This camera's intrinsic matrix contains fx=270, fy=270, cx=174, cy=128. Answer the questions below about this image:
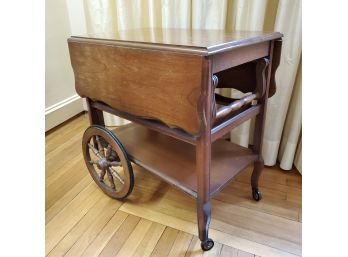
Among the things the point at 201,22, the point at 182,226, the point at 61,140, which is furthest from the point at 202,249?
the point at 61,140

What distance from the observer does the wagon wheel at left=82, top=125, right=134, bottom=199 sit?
1.11 meters

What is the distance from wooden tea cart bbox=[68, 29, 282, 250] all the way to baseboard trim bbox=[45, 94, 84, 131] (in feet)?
2.48

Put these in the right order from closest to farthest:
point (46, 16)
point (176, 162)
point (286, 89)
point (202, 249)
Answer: point (202, 249) < point (176, 162) < point (286, 89) < point (46, 16)

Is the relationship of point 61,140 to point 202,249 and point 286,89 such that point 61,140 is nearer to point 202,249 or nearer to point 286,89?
point 202,249

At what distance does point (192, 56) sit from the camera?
0.70m

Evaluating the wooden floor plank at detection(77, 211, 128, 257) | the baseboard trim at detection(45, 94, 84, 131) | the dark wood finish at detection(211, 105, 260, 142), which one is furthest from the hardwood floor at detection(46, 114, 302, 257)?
the baseboard trim at detection(45, 94, 84, 131)

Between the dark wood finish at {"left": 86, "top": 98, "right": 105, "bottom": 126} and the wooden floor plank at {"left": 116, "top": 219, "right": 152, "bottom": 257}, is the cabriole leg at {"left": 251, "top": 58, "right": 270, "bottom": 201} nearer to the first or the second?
the wooden floor plank at {"left": 116, "top": 219, "right": 152, "bottom": 257}

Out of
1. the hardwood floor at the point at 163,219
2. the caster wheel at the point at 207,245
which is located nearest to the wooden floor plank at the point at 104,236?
the hardwood floor at the point at 163,219

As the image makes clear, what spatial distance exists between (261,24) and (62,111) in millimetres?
1486

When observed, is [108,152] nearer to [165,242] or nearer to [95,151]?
[95,151]

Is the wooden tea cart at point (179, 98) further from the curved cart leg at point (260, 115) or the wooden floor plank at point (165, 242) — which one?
the wooden floor plank at point (165, 242)

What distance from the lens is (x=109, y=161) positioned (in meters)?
1.21

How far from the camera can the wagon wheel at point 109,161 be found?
1107mm
